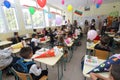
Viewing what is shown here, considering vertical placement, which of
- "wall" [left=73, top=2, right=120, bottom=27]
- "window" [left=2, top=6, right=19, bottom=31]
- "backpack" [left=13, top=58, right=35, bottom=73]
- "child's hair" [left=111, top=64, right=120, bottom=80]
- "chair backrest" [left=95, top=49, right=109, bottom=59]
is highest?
"wall" [left=73, top=2, right=120, bottom=27]

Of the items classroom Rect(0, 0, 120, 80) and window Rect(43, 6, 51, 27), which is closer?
classroom Rect(0, 0, 120, 80)

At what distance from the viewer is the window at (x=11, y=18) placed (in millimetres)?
4971

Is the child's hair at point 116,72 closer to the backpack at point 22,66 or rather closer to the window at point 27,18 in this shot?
the backpack at point 22,66

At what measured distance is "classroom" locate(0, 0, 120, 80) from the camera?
4.96 feet

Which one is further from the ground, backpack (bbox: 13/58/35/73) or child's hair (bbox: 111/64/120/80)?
child's hair (bbox: 111/64/120/80)

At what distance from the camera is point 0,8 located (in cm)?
457

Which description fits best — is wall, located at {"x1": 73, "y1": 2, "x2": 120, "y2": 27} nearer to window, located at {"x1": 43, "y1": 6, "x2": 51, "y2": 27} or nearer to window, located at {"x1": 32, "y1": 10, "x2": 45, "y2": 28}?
window, located at {"x1": 43, "y1": 6, "x2": 51, "y2": 27}

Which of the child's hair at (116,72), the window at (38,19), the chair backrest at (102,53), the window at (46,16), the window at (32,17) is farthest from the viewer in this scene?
the window at (46,16)

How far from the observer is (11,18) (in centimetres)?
520

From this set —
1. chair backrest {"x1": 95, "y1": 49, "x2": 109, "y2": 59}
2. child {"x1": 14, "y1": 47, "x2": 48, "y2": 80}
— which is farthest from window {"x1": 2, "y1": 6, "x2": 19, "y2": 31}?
chair backrest {"x1": 95, "y1": 49, "x2": 109, "y2": 59}

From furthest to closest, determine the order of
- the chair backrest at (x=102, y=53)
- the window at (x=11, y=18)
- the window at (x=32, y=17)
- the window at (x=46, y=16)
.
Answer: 1. the window at (x=46, y=16)
2. the window at (x=32, y=17)
3. the window at (x=11, y=18)
4. the chair backrest at (x=102, y=53)

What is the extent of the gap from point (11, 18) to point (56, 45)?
3393mm

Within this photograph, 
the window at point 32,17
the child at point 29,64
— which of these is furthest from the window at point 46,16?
the child at point 29,64

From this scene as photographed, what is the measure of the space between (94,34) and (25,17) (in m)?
4.46
